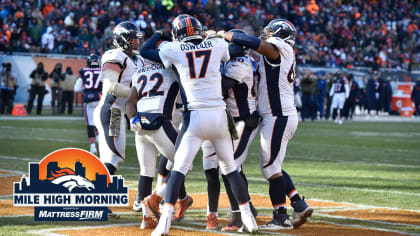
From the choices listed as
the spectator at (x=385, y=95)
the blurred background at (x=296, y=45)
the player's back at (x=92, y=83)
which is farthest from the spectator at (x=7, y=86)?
the spectator at (x=385, y=95)

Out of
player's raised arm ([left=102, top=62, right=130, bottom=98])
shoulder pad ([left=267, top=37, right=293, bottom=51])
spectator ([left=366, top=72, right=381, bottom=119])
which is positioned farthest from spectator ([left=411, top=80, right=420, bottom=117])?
player's raised arm ([left=102, top=62, right=130, bottom=98])

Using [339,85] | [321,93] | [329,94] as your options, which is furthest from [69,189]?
[321,93]

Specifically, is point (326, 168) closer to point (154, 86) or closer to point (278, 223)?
point (278, 223)

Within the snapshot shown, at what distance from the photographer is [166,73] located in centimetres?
660

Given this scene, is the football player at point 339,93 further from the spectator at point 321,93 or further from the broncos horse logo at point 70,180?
the broncos horse logo at point 70,180

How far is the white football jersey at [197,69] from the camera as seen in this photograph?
6.17m

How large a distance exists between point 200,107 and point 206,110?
0.06 metres

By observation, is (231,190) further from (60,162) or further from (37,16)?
(37,16)

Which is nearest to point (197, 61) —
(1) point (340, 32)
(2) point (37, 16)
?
(2) point (37, 16)

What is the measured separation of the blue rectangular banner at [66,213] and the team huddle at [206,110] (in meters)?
0.47

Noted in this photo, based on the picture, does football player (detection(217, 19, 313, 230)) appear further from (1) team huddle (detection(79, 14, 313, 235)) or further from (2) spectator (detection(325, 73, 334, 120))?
(2) spectator (detection(325, 73, 334, 120))

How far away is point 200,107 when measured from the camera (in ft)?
20.1

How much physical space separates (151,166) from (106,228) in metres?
0.95

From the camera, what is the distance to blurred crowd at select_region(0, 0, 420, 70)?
1096 inches
